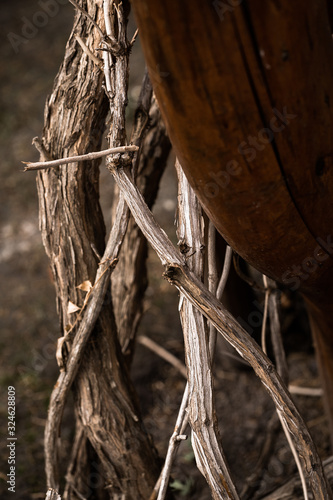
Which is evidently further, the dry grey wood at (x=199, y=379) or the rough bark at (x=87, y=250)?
the rough bark at (x=87, y=250)

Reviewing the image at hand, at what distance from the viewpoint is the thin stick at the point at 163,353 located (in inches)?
79.5

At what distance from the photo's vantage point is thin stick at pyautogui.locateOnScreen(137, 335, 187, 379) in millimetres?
2020

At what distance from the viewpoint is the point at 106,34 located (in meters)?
0.84

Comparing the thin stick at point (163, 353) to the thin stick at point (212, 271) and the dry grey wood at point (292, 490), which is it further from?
the thin stick at point (212, 271)

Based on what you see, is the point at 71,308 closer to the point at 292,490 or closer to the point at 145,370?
the point at 292,490

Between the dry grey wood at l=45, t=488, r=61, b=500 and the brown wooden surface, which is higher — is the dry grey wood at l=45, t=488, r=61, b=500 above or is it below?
below

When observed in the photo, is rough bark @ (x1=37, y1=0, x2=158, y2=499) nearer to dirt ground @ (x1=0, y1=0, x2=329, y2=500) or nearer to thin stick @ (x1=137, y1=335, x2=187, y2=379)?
dirt ground @ (x1=0, y1=0, x2=329, y2=500)

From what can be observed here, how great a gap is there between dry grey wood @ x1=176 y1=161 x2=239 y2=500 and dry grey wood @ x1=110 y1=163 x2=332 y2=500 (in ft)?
0.11

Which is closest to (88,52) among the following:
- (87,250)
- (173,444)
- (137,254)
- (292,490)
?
(87,250)

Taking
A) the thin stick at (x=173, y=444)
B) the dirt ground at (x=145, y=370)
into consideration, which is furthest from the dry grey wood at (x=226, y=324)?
the dirt ground at (x=145, y=370)

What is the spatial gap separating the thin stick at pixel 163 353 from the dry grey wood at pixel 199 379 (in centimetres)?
122

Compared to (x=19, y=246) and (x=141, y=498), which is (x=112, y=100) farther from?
(x=19, y=246)

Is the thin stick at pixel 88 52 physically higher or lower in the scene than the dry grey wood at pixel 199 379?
higher

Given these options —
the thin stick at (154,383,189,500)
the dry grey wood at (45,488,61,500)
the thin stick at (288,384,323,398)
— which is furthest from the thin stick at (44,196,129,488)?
the thin stick at (288,384,323,398)
